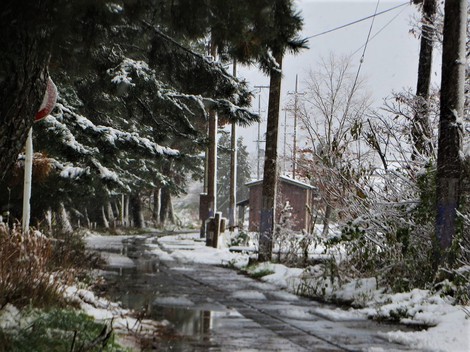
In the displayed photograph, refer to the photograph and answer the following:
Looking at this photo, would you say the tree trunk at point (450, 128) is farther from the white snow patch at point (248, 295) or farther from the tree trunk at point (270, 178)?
the tree trunk at point (270, 178)

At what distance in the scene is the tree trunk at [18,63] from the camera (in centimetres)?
432

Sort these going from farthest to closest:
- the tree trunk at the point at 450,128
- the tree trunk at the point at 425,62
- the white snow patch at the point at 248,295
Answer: the tree trunk at the point at 425,62 < the white snow patch at the point at 248,295 < the tree trunk at the point at 450,128

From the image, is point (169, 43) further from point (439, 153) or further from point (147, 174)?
point (147, 174)

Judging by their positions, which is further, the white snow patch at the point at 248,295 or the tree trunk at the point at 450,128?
the white snow patch at the point at 248,295

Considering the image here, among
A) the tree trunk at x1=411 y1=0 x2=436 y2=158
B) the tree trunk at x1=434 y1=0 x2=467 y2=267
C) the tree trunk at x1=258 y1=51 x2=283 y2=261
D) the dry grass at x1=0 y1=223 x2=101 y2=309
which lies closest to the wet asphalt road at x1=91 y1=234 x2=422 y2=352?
the dry grass at x1=0 y1=223 x2=101 y2=309

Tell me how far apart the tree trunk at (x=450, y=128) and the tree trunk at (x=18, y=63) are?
7.21m

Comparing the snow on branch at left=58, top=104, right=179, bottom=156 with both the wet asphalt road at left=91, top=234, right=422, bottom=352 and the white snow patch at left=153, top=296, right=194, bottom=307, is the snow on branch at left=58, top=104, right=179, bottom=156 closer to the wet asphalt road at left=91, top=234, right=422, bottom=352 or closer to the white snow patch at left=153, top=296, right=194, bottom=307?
the wet asphalt road at left=91, top=234, right=422, bottom=352

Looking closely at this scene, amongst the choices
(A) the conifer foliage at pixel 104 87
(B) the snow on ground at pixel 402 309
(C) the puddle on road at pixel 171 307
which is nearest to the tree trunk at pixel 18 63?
(A) the conifer foliage at pixel 104 87

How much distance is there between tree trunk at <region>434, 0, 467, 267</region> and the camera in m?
10.0

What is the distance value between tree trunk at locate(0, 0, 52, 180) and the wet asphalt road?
301cm

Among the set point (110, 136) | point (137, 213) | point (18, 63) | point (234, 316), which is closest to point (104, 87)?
point (110, 136)

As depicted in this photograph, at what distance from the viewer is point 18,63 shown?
4367mm

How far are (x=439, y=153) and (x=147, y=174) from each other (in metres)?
31.4

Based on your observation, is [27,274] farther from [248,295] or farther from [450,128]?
[450,128]
